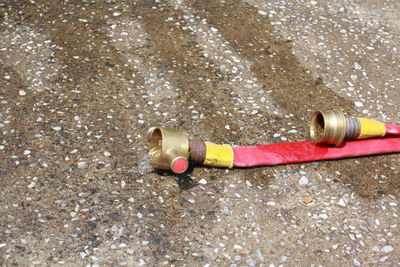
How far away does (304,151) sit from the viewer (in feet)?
16.9

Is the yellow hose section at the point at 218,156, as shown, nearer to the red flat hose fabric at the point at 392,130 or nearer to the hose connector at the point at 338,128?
the hose connector at the point at 338,128

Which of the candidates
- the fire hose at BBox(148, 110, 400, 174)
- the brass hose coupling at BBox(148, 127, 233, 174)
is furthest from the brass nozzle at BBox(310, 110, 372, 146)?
the brass hose coupling at BBox(148, 127, 233, 174)

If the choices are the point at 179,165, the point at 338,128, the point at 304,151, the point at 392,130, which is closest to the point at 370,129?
the point at 392,130

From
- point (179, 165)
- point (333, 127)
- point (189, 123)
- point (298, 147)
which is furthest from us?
point (189, 123)

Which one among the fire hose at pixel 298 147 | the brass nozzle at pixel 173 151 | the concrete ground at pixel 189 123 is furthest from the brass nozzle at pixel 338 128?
the brass nozzle at pixel 173 151

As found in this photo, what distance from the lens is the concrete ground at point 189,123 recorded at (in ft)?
14.2

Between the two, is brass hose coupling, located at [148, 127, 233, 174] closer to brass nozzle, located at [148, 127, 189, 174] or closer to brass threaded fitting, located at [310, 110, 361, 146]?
brass nozzle, located at [148, 127, 189, 174]

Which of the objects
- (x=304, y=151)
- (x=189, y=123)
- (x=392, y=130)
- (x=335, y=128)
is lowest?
(x=189, y=123)

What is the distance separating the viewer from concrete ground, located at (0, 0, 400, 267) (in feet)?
14.2

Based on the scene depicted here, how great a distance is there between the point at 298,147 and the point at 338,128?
1.57 ft

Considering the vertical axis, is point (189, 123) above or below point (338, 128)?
below

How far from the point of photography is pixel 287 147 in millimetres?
5172

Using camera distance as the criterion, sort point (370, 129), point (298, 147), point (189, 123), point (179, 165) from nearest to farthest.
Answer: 1. point (179, 165)
2. point (370, 129)
3. point (298, 147)
4. point (189, 123)

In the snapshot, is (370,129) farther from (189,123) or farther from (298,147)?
(189,123)
